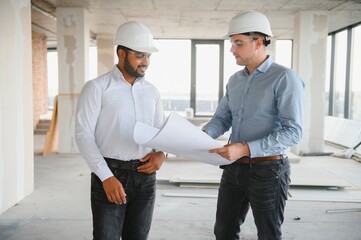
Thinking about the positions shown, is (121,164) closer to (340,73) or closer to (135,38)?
(135,38)

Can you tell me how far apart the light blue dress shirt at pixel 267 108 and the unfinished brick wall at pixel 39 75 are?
34.4 ft

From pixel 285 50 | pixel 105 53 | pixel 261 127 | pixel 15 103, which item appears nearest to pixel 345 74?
pixel 285 50

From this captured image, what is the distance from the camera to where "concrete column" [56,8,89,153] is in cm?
727

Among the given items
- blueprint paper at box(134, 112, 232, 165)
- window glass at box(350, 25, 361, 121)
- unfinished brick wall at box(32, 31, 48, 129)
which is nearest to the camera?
blueprint paper at box(134, 112, 232, 165)

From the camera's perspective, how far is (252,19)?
191 cm

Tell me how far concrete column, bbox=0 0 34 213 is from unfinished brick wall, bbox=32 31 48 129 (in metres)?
7.49

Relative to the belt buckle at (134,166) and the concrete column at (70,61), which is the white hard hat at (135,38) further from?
the concrete column at (70,61)

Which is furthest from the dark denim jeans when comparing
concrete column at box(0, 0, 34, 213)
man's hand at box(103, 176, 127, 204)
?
concrete column at box(0, 0, 34, 213)

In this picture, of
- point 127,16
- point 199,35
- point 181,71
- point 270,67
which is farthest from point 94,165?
point 181,71

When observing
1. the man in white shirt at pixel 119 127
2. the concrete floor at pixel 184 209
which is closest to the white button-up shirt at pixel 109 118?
the man in white shirt at pixel 119 127

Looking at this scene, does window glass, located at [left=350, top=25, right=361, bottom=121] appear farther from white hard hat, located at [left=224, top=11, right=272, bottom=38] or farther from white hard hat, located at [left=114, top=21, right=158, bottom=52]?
white hard hat, located at [left=114, top=21, right=158, bottom=52]

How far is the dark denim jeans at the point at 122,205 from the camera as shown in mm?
1944

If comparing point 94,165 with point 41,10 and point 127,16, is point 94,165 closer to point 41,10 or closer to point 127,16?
point 41,10

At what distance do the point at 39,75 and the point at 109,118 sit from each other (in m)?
11.1
